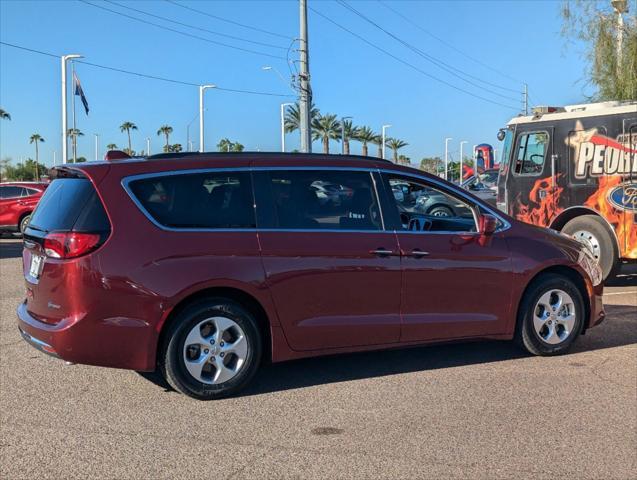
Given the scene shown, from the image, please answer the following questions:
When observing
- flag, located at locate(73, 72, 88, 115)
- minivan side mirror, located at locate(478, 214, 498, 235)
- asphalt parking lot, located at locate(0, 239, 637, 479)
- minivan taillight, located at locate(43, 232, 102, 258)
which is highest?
flag, located at locate(73, 72, 88, 115)

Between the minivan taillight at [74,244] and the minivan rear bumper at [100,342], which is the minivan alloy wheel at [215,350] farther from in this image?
the minivan taillight at [74,244]

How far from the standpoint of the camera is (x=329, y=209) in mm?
5109

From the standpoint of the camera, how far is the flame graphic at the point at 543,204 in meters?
9.97

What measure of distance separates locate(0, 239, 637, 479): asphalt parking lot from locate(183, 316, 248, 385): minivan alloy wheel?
22cm

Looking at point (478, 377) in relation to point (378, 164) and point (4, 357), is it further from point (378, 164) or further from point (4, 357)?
point (4, 357)

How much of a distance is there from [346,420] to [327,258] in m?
1.24

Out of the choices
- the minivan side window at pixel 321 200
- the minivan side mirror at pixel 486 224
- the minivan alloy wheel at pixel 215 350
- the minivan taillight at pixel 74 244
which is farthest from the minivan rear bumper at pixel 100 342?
the minivan side mirror at pixel 486 224

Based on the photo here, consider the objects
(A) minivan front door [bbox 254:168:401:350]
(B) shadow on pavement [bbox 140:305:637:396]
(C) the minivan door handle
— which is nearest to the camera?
(A) minivan front door [bbox 254:168:401:350]

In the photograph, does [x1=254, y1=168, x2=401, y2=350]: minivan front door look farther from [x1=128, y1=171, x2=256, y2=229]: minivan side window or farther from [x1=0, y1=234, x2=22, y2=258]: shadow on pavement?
[x1=0, y1=234, x2=22, y2=258]: shadow on pavement

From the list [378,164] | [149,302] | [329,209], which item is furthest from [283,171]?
[149,302]

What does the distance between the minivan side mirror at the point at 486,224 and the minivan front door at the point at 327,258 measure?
0.86 metres

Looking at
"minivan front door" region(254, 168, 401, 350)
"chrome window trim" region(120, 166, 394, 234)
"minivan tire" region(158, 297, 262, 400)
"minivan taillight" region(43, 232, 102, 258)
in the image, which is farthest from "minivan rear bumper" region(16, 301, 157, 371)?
"minivan front door" region(254, 168, 401, 350)

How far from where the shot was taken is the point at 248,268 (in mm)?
4719

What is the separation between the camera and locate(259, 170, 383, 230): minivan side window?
4969 mm
